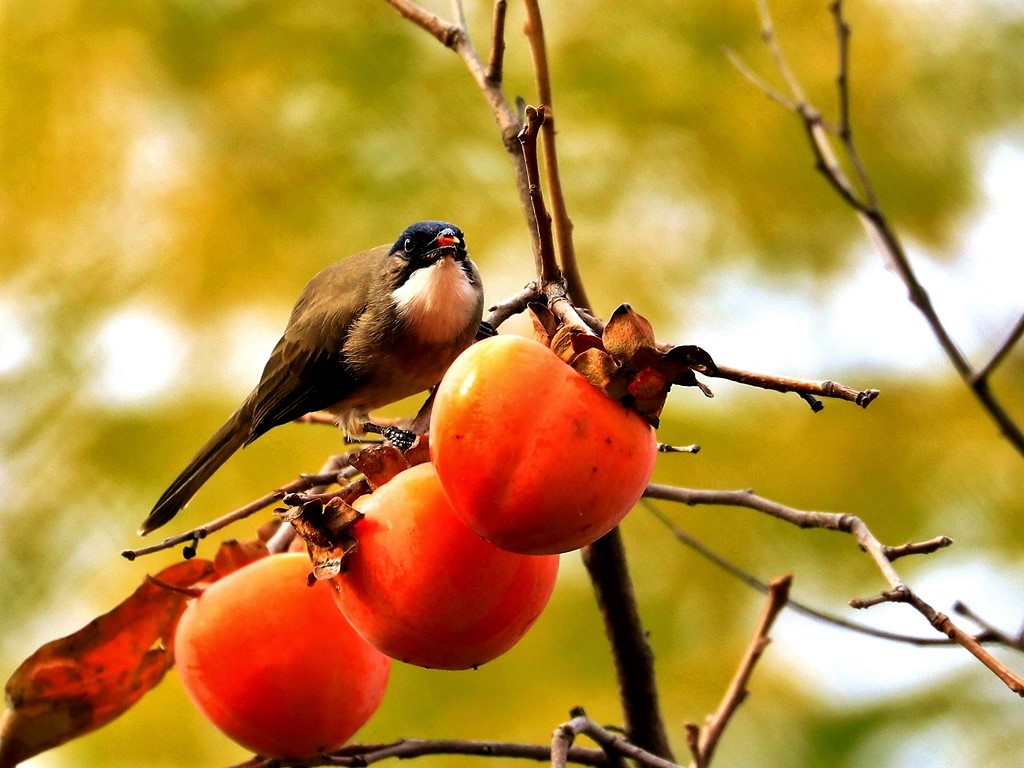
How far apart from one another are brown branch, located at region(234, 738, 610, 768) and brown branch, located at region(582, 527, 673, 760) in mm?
165

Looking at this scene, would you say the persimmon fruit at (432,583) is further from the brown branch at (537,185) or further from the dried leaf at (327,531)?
→ the brown branch at (537,185)

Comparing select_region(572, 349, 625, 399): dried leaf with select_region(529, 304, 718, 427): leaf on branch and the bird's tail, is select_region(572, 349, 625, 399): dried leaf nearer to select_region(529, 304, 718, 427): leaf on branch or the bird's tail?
select_region(529, 304, 718, 427): leaf on branch

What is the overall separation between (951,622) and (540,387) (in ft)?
1.76

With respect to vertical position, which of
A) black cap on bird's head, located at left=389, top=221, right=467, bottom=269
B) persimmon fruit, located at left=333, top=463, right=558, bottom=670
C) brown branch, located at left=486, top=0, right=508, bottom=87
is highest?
black cap on bird's head, located at left=389, top=221, right=467, bottom=269

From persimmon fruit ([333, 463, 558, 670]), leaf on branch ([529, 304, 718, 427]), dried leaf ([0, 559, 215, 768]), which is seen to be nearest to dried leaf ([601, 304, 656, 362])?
leaf on branch ([529, 304, 718, 427])

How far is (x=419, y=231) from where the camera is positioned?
305 centimetres

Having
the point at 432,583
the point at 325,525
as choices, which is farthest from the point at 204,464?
the point at 432,583

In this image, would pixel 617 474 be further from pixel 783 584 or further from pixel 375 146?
pixel 375 146

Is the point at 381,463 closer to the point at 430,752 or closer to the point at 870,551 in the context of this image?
the point at 430,752

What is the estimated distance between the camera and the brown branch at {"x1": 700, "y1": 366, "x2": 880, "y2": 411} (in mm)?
1145

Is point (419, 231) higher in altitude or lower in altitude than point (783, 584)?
higher

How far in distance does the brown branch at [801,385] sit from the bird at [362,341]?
1.68m

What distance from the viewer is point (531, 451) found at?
4.06 ft

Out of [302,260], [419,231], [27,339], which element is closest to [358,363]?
[419,231]
